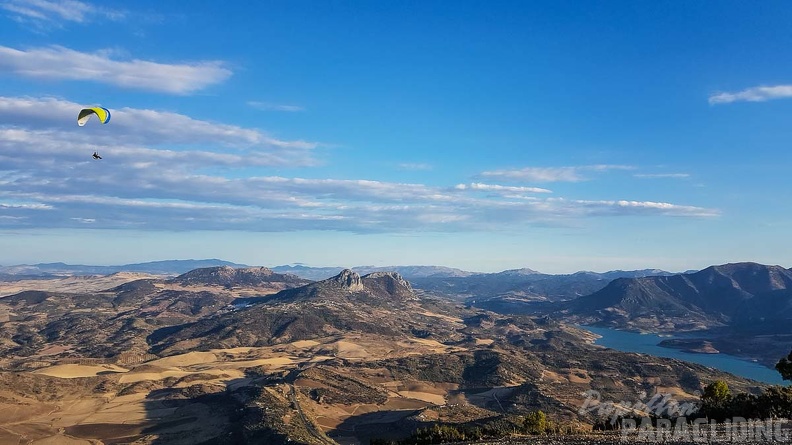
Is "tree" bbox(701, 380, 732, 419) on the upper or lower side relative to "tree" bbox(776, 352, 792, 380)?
lower

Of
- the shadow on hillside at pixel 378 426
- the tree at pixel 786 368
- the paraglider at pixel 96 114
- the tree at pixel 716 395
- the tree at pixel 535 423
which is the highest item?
the paraglider at pixel 96 114

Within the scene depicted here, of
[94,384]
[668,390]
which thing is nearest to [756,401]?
[668,390]

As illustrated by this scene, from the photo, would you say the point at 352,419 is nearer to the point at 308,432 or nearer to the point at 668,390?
the point at 308,432

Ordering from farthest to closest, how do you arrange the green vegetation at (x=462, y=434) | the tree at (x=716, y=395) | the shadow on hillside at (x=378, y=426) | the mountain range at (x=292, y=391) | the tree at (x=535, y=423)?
the mountain range at (x=292, y=391) < the shadow on hillside at (x=378, y=426) < the tree at (x=716, y=395) < the tree at (x=535, y=423) < the green vegetation at (x=462, y=434)

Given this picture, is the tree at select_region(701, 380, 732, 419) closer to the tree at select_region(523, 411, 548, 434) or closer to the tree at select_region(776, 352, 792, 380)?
the tree at select_region(776, 352, 792, 380)

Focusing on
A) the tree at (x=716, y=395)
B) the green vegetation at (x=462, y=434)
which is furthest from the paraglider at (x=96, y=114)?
the tree at (x=716, y=395)

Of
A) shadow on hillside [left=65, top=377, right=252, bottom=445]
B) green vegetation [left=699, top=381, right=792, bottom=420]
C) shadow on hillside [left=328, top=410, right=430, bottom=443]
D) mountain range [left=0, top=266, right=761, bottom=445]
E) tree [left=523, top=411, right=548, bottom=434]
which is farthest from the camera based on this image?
mountain range [left=0, top=266, right=761, bottom=445]

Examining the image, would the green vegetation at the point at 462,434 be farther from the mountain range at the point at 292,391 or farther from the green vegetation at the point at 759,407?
the green vegetation at the point at 759,407

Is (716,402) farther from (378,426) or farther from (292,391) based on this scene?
(292,391)

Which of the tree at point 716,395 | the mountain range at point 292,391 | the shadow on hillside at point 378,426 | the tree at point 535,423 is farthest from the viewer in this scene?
the mountain range at point 292,391

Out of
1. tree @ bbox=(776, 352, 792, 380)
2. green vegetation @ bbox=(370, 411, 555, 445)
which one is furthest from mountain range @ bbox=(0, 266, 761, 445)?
tree @ bbox=(776, 352, 792, 380)

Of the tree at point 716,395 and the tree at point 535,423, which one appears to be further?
the tree at point 716,395

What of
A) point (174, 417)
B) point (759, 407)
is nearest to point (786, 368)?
point (759, 407)

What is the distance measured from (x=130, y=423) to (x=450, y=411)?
211 ft
